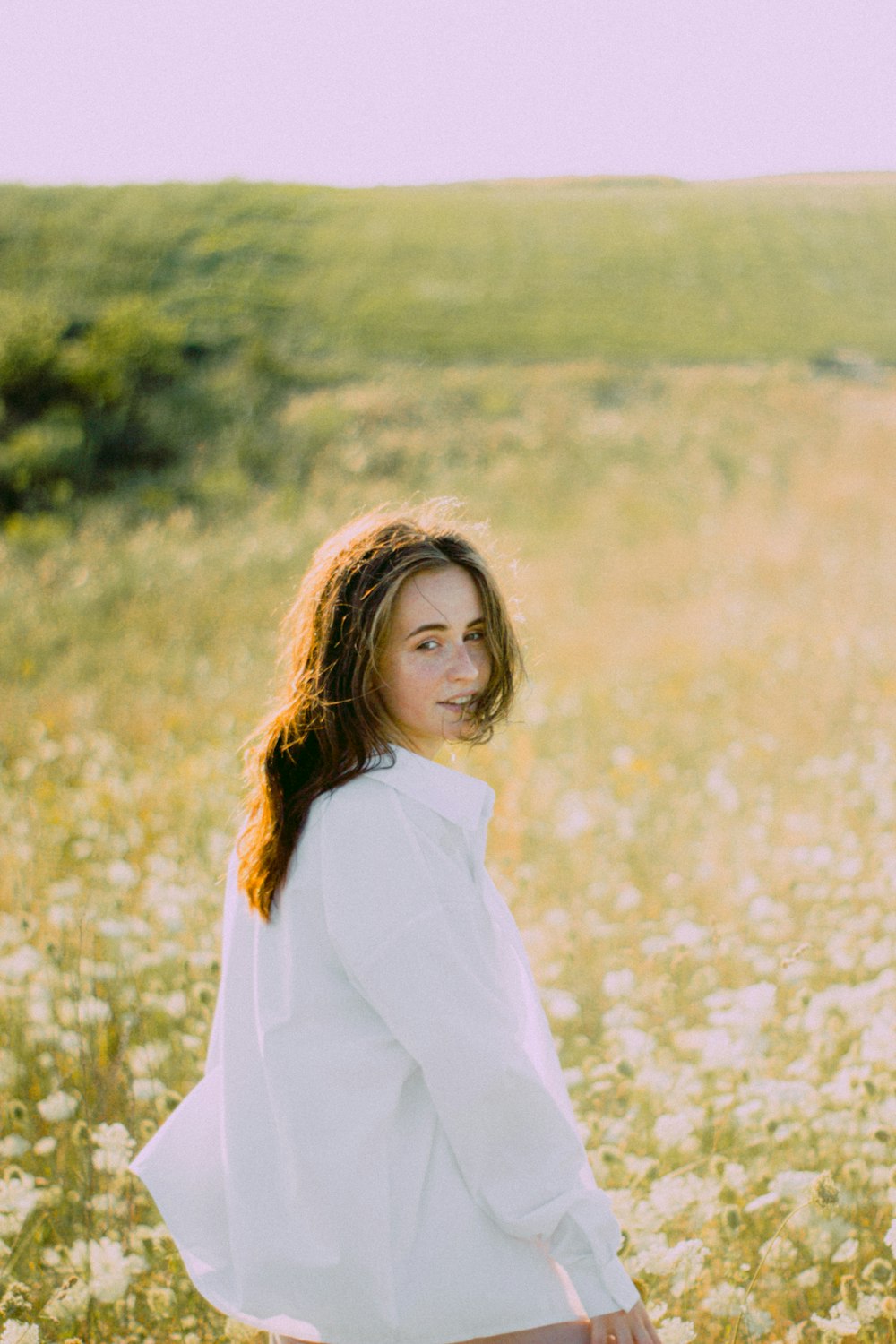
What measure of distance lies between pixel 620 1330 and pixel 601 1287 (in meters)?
0.07

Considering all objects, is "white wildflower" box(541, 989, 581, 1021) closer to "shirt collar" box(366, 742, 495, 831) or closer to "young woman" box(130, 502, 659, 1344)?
"young woman" box(130, 502, 659, 1344)

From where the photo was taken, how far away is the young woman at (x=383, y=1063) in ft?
4.86

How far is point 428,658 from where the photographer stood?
5.87ft

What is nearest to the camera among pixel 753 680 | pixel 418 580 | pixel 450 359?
pixel 418 580

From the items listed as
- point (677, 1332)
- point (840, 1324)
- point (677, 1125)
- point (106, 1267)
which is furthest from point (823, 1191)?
point (106, 1267)

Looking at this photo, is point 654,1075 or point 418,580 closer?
point 418,580

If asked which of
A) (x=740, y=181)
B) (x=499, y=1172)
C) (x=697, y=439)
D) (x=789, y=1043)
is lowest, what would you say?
(x=789, y=1043)

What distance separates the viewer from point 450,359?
25.1 meters

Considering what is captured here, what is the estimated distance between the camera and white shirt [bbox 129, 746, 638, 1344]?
1.48 m

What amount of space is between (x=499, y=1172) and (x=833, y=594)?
329 inches

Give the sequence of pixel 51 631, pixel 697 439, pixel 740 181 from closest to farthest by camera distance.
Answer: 1. pixel 51 631
2. pixel 697 439
3. pixel 740 181

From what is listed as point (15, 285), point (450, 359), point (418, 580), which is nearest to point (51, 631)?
point (418, 580)

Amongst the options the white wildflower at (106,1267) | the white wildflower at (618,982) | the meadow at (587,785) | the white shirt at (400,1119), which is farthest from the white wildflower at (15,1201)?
the white wildflower at (618,982)

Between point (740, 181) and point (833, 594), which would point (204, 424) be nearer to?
point (833, 594)
